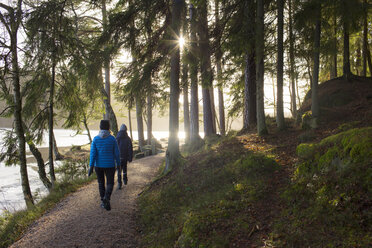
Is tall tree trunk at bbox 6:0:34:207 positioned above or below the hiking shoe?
above

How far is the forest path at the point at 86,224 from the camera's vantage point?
175 inches

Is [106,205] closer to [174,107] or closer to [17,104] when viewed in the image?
[174,107]

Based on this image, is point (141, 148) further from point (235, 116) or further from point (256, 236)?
point (256, 236)

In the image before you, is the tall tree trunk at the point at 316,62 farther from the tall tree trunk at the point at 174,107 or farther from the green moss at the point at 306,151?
the tall tree trunk at the point at 174,107

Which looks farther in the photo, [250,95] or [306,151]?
A: [250,95]

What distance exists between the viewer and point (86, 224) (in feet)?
16.4

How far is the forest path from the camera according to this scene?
14.6ft

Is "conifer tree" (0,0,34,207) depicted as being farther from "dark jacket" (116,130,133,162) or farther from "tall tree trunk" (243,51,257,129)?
"tall tree trunk" (243,51,257,129)

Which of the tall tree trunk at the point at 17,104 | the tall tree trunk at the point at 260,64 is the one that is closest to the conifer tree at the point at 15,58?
the tall tree trunk at the point at 17,104

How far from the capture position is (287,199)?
415 cm

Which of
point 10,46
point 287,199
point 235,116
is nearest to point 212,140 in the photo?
point 235,116

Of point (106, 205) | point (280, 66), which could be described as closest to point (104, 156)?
point (106, 205)

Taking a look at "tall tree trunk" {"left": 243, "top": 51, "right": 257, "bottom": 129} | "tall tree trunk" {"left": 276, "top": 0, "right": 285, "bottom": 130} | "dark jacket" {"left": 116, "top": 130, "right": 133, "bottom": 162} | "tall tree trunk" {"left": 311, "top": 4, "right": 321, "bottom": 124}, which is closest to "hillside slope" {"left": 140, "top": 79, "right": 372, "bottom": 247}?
"dark jacket" {"left": 116, "top": 130, "right": 133, "bottom": 162}

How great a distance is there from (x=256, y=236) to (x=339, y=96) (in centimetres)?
935
